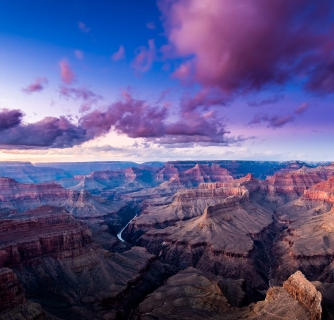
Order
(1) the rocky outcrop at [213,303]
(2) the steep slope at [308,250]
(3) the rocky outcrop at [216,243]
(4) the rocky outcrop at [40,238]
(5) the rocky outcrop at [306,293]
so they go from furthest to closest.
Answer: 1. (3) the rocky outcrop at [216,243]
2. (2) the steep slope at [308,250]
3. (4) the rocky outcrop at [40,238]
4. (1) the rocky outcrop at [213,303]
5. (5) the rocky outcrop at [306,293]

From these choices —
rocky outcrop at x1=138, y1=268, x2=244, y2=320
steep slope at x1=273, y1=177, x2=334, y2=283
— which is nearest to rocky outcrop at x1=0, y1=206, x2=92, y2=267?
rocky outcrop at x1=138, y1=268, x2=244, y2=320

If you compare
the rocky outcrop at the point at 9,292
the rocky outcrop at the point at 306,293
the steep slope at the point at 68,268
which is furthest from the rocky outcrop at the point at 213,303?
the rocky outcrop at the point at 9,292

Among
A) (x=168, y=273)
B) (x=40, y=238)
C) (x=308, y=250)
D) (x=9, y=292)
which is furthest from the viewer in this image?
(x=308, y=250)

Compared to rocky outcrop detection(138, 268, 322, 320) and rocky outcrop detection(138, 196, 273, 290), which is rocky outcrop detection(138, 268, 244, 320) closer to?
rocky outcrop detection(138, 268, 322, 320)

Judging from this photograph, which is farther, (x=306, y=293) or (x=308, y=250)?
(x=308, y=250)

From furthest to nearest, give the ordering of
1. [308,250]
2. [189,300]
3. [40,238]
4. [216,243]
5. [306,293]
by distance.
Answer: [216,243]
[308,250]
[40,238]
[189,300]
[306,293]

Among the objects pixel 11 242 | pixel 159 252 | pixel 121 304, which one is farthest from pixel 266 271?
pixel 11 242

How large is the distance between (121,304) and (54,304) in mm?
19639

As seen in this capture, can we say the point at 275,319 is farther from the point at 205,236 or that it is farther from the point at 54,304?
the point at 205,236

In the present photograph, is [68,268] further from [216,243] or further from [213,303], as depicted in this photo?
[216,243]

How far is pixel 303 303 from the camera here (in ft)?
206

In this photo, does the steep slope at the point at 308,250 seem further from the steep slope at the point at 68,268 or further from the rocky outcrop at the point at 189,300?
the steep slope at the point at 68,268

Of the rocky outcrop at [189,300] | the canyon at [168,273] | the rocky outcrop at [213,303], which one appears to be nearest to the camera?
the rocky outcrop at [213,303]

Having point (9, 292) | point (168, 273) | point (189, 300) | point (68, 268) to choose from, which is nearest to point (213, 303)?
point (189, 300)
